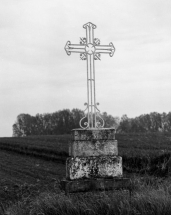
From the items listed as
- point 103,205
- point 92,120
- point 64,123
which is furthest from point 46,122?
point 103,205

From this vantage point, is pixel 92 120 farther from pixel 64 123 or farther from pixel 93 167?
pixel 64 123

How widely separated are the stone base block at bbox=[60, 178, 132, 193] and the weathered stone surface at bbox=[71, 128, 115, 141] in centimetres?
90

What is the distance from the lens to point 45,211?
6.26 m

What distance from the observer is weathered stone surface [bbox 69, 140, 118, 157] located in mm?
7549

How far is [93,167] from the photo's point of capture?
751cm

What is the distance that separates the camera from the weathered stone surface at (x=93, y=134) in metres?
7.57

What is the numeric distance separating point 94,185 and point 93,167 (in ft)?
1.31

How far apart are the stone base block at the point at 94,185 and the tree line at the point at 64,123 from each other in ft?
206

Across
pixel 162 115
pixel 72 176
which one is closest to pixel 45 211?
pixel 72 176

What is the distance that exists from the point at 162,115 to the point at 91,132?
67.7 m

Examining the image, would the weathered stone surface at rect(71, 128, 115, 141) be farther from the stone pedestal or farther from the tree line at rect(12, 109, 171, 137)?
the tree line at rect(12, 109, 171, 137)

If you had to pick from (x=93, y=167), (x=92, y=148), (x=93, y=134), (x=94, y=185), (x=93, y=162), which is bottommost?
(x=94, y=185)

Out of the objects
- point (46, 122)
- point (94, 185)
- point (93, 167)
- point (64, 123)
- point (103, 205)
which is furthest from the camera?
point (46, 122)

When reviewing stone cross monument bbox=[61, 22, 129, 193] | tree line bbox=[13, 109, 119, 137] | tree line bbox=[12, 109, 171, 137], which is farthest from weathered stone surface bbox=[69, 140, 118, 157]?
tree line bbox=[12, 109, 171, 137]
